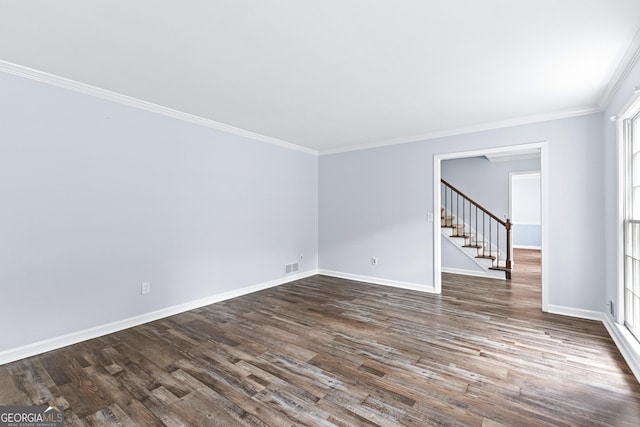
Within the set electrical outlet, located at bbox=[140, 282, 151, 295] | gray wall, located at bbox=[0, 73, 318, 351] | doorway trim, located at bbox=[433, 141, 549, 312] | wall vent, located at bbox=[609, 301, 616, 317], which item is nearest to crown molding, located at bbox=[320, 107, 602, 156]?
doorway trim, located at bbox=[433, 141, 549, 312]

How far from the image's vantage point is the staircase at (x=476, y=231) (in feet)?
18.7

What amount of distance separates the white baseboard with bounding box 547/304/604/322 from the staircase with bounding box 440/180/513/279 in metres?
1.86

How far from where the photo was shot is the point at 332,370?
2.35 metres

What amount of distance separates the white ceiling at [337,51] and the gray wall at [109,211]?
0.42 metres

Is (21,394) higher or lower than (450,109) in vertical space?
lower

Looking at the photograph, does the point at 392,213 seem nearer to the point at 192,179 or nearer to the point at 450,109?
the point at 450,109

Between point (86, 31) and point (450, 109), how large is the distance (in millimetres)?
3503

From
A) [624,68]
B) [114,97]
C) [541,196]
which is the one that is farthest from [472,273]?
[114,97]

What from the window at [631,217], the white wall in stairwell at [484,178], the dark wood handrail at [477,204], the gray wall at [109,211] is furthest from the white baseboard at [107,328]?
the dark wood handrail at [477,204]

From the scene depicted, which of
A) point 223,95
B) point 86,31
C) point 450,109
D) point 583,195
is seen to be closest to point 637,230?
point 583,195

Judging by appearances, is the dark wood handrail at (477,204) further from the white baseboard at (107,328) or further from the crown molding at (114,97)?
the white baseboard at (107,328)

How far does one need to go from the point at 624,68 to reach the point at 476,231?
14.1 ft

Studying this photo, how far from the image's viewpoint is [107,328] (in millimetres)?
3014

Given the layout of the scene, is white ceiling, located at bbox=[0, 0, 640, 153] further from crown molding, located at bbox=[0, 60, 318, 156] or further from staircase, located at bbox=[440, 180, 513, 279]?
staircase, located at bbox=[440, 180, 513, 279]
